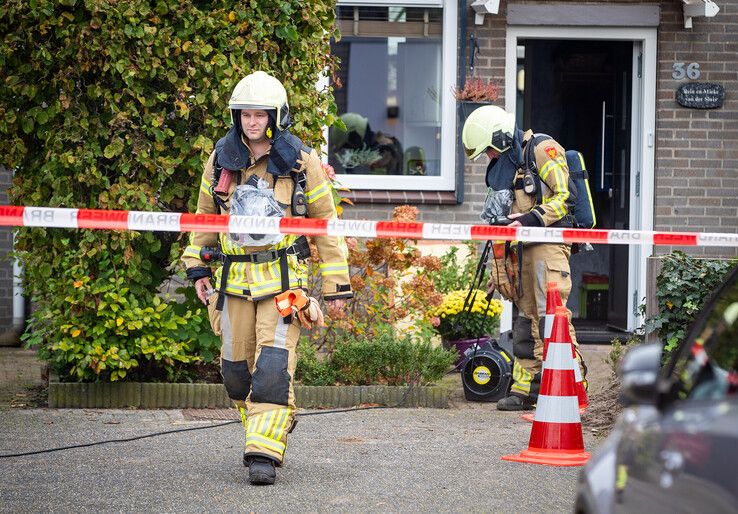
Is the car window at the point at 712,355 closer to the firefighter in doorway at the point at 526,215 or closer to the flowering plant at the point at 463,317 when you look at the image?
the firefighter in doorway at the point at 526,215

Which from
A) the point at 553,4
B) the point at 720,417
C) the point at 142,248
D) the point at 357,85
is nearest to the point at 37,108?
the point at 142,248

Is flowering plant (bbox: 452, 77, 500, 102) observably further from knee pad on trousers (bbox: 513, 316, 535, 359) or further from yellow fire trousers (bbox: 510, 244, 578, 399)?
knee pad on trousers (bbox: 513, 316, 535, 359)

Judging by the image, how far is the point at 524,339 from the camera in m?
8.90

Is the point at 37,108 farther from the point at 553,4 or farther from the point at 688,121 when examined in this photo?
the point at 688,121

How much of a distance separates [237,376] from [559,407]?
167 centimetres

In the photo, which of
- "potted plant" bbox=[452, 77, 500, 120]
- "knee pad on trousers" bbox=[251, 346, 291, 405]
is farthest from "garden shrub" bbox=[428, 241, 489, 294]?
"knee pad on trousers" bbox=[251, 346, 291, 405]

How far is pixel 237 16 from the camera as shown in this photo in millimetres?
8477

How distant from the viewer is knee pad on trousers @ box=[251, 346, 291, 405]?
6312 millimetres

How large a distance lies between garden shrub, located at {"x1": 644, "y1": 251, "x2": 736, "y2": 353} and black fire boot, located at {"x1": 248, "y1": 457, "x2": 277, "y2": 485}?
2732mm

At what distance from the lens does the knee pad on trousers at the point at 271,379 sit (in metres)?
6.31

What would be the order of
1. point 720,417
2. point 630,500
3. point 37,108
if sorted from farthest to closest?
1. point 37,108
2. point 630,500
3. point 720,417

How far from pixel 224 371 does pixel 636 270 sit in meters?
6.79

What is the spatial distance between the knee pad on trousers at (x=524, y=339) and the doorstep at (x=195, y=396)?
58 centimetres

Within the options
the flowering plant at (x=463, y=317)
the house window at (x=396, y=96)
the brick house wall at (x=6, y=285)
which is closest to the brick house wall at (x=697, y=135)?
the house window at (x=396, y=96)
